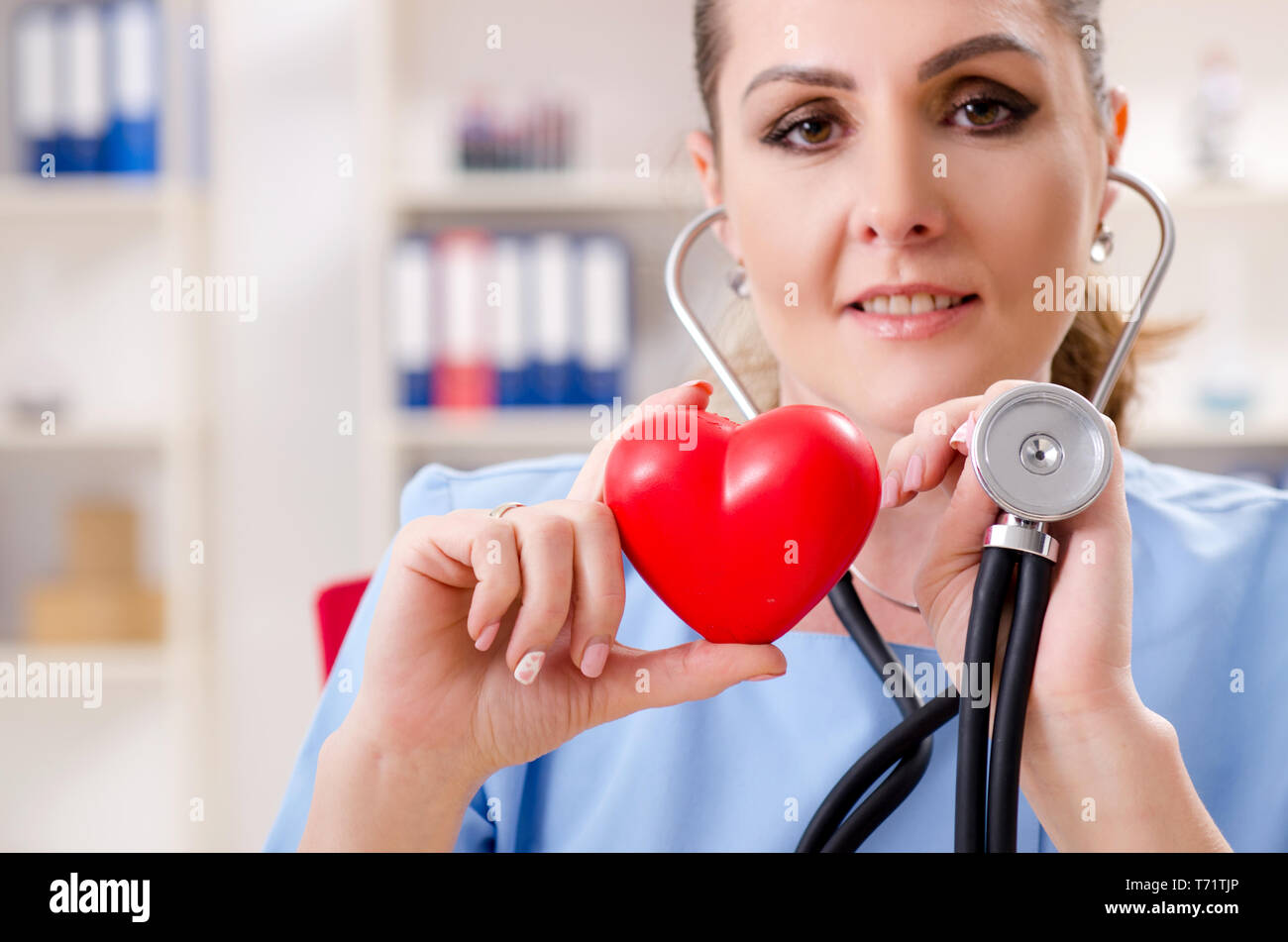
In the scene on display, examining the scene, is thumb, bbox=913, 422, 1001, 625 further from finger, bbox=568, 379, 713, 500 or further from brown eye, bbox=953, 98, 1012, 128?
brown eye, bbox=953, 98, 1012, 128

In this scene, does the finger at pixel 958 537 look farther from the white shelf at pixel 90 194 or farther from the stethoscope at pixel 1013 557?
the white shelf at pixel 90 194

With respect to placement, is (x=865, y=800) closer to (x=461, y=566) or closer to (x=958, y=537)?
(x=958, y=537)

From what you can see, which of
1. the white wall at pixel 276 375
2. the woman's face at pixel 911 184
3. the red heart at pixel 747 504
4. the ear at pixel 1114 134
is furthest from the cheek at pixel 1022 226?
the white wall at pixel 276 375

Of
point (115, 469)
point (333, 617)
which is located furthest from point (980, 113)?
point (115, 469)

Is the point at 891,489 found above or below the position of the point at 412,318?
below

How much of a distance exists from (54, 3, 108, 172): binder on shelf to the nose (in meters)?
2.06

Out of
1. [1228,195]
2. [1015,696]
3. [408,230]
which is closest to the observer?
[1015,696]

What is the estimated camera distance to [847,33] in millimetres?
849

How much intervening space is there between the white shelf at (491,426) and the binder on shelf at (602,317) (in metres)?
0.06

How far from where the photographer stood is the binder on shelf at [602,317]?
2314 millimetres

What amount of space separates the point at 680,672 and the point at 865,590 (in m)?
0.45

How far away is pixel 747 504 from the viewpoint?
616 millimetres
